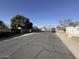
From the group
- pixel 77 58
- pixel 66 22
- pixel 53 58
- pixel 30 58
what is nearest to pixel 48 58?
pixel 53 58

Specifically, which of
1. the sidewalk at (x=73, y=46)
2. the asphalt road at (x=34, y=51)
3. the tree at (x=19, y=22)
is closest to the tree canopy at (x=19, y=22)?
the tree at (x=19, y=22)

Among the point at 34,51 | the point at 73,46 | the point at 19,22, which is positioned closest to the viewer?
the point at 34,51

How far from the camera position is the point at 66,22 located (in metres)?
100

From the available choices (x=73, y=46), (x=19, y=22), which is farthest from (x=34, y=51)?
(x=19, y=22)

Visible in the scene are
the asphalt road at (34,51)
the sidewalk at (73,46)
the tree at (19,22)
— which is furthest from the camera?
the tree at (19,22)

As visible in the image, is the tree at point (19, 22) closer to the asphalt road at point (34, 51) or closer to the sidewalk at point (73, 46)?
the sidewalk at point (73, 46)

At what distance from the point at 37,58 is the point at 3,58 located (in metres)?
2.10

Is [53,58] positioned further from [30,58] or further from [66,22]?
[66,22]

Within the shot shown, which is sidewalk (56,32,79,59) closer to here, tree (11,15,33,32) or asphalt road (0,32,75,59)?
asphalt road (0,32,75,59)

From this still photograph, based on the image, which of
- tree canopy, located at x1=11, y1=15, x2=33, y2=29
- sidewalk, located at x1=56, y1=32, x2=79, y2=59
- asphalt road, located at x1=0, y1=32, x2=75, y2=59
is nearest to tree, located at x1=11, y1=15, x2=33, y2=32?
tree canopy, located at x1=11, y1=15, x2=33, y2=29

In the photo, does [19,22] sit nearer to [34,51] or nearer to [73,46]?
[73,46]

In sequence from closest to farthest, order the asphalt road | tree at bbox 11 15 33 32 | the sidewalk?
the asphalt road, the sidewalk, tree at bbox 11 15 33 32

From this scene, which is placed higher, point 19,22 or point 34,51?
point 19,22

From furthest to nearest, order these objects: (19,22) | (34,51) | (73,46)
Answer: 1. (19,22)
2. (73,46)
3. (34,51)
